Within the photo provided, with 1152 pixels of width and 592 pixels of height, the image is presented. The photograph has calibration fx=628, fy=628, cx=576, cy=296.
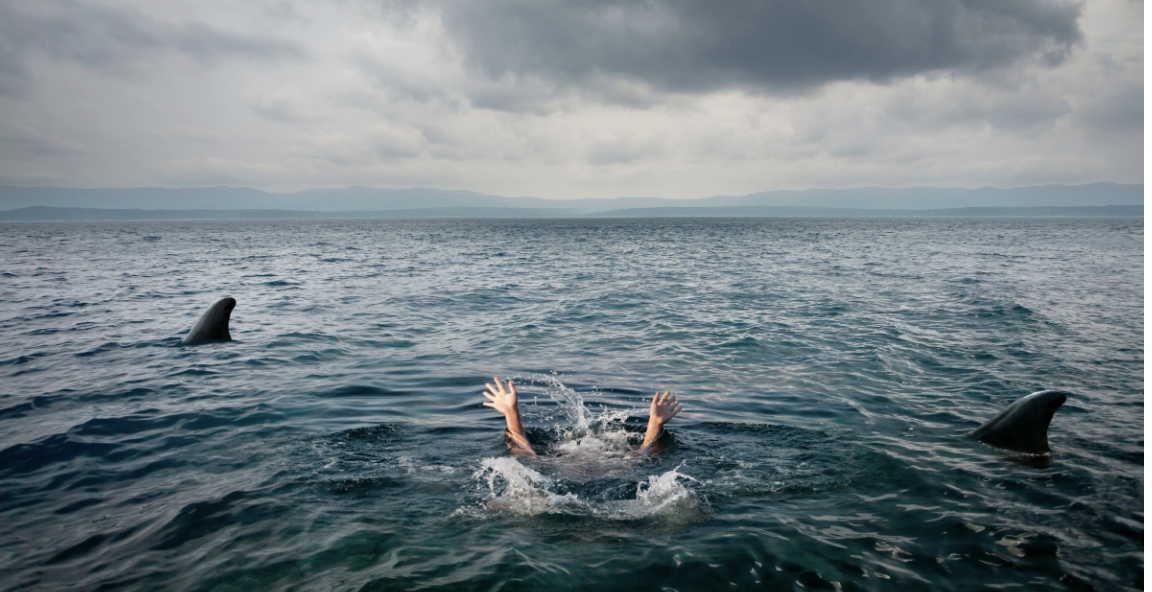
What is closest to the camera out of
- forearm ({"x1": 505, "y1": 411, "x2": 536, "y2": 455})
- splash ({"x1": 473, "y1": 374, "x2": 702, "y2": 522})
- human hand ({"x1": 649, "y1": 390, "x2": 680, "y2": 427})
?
splash ({"x1": 473, "y1": 374, "x2": 702, "y2": 522})

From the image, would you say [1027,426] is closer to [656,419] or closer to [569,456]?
[656,419]

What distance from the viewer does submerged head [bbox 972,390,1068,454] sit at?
9.23 m

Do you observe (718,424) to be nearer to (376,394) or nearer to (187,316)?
(376,394)

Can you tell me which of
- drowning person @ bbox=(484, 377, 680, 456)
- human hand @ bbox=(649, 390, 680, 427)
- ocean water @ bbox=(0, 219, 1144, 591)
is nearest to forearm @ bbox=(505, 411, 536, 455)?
drowning person @ bbox=(484, 377, 680, 456)

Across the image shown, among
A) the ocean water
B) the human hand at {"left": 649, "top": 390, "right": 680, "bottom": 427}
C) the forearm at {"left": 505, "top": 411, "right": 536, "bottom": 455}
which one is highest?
the human hand at {"left": 649, "top": 390, "right": 680, "bottom": 427}

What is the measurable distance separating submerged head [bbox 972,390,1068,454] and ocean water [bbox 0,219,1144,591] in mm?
385

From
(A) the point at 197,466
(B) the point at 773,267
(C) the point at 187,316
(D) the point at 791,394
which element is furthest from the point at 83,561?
(B) the point at 773,267

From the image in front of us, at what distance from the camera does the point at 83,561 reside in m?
6.22

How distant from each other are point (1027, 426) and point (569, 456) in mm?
6828

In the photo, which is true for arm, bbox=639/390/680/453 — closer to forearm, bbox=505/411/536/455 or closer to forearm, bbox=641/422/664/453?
forearm, bbox=641/422/664/453

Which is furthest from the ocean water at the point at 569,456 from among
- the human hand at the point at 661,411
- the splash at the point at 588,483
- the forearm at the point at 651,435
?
the human hand at the point at 661,411

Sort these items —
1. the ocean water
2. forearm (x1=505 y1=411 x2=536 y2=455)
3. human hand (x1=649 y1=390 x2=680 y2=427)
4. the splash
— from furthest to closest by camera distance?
forearm (x1=505 y1=411 x2=536 y2=455) → human hand (x1=649 y1=390 x2=680 y2=427) → the splash → the ocean water

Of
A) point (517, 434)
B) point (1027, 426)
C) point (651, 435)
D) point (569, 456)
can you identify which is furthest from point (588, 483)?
point (1027, 426)

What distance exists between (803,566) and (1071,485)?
441 cm
